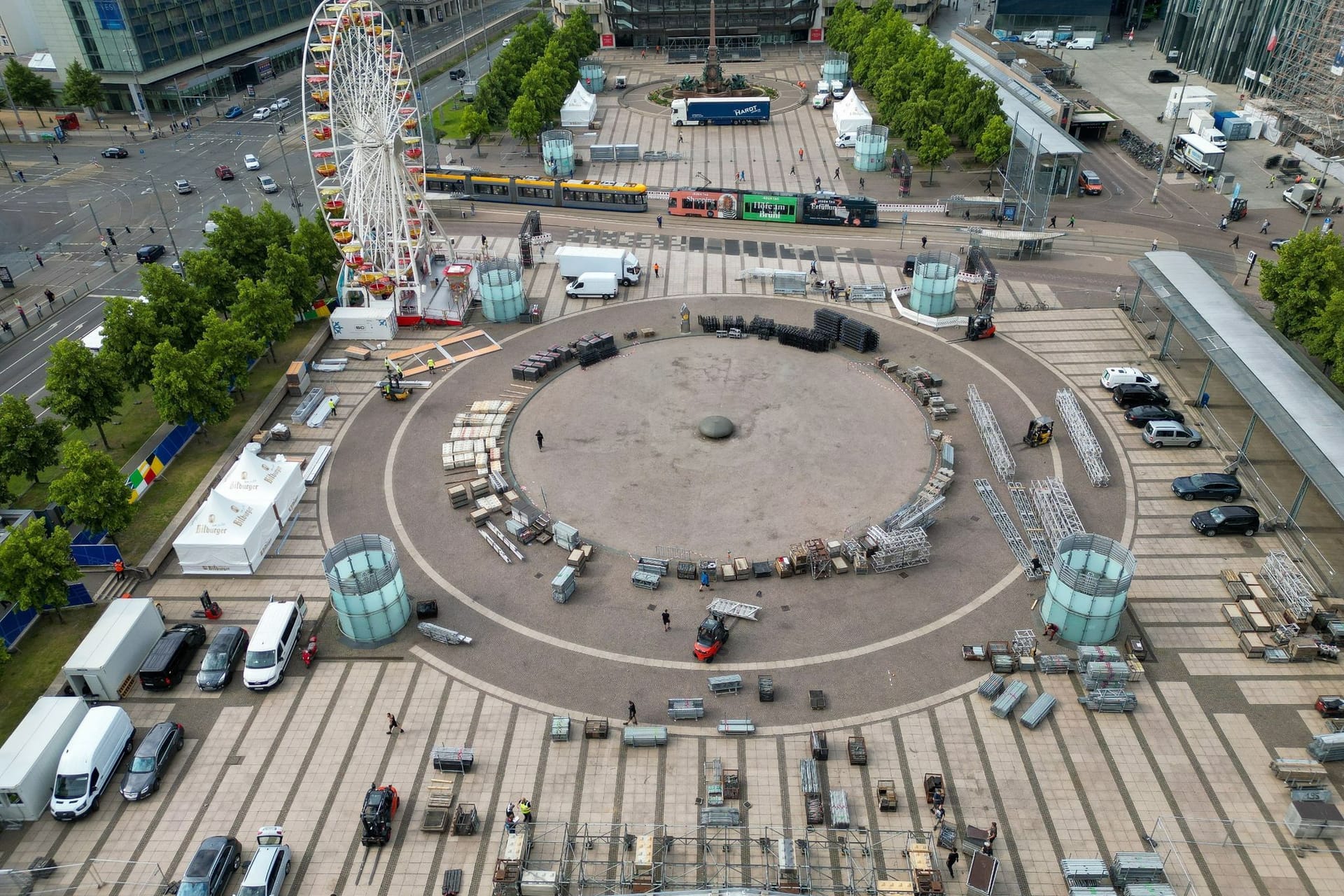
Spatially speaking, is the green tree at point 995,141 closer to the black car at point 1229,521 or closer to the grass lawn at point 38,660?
the black car at point 1229,521

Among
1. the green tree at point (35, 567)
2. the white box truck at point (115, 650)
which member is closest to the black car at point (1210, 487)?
the white box truck at point (115, 650)

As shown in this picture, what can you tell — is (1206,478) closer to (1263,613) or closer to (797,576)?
(1263,613)

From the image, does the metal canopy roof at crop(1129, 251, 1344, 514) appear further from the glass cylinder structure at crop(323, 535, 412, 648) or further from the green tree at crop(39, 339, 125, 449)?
the green tree at crop(39, 339, 125, 449)

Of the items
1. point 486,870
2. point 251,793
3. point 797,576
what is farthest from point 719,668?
point 251,793

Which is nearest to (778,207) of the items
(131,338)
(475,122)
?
(475,122)

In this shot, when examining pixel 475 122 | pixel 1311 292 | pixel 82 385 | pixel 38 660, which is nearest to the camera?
pixel 38 660

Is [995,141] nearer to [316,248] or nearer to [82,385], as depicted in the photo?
[316,248]
